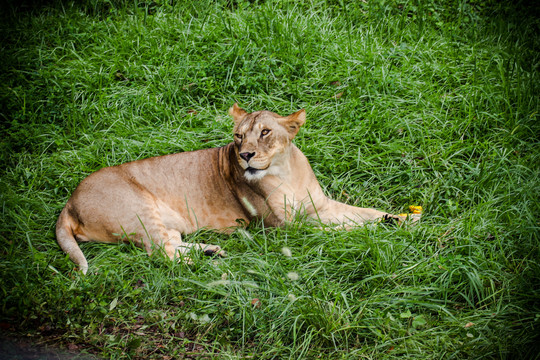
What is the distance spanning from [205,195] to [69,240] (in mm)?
1144

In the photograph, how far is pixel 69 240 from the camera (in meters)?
4.12

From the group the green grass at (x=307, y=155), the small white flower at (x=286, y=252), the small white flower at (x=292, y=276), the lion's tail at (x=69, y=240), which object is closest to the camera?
the green grass at (x=307, y=155)

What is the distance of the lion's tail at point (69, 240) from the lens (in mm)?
3967

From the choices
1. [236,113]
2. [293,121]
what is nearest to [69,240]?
[236,113]

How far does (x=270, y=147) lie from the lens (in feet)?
13.3

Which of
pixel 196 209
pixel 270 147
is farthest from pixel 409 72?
pixel 196 209

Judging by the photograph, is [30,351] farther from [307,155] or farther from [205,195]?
[307,155]

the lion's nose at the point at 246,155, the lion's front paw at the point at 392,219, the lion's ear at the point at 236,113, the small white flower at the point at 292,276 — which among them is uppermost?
the lion's ear at the point at 236,113

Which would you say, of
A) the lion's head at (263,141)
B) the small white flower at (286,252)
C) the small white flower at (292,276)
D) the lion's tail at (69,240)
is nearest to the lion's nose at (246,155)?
the lion's head at (263,141)

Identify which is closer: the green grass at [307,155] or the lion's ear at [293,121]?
the green grass at [307,155]

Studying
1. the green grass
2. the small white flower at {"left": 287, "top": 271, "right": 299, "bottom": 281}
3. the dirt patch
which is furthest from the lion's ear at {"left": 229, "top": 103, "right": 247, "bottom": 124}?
the dirt patch

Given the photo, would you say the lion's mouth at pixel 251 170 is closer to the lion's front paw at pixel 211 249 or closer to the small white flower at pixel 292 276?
the lion's front paw at pixel 211 249

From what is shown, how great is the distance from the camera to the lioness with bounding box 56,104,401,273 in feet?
13.6

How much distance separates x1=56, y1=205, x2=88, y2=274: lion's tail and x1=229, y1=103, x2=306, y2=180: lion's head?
142cm
